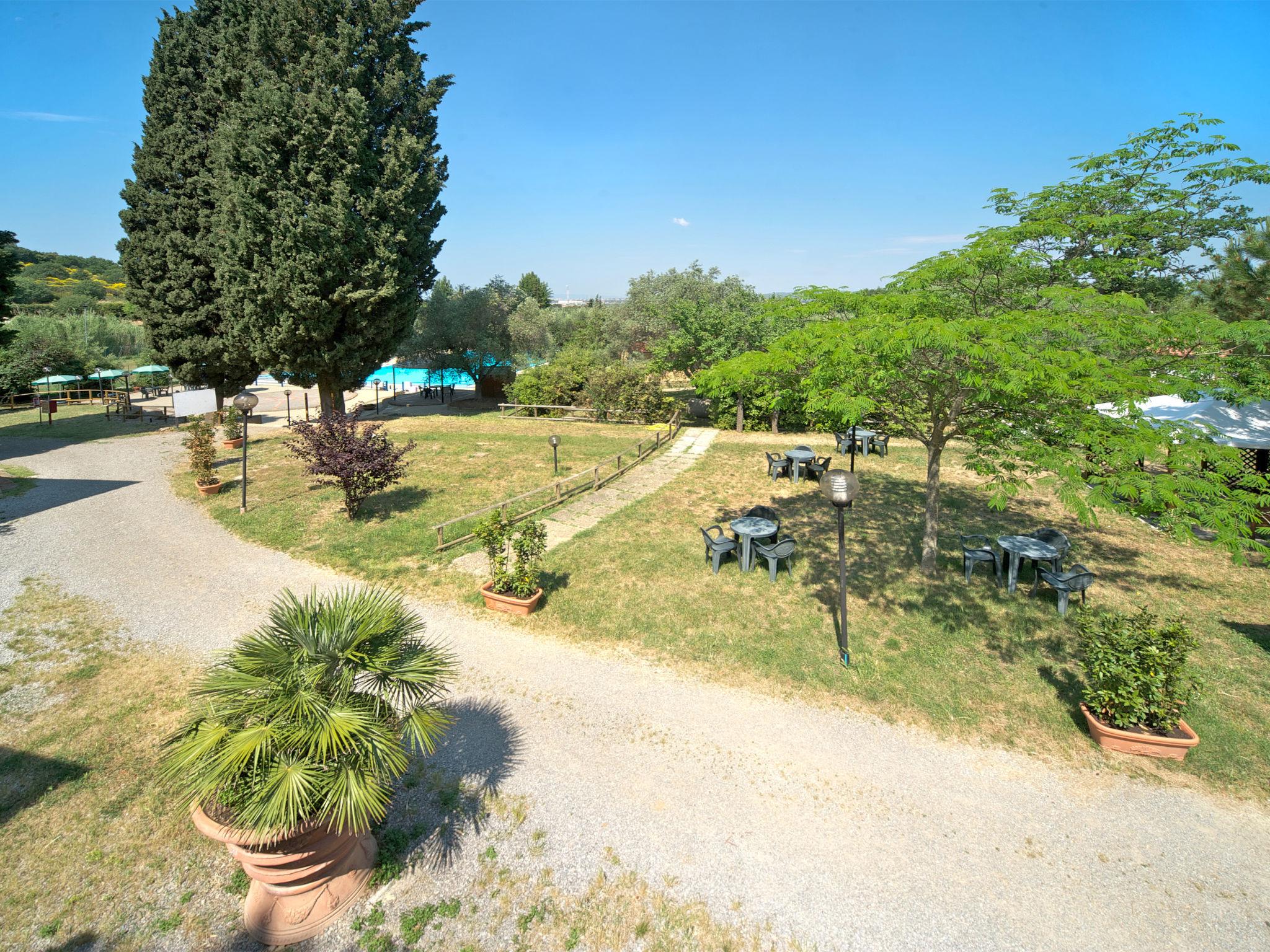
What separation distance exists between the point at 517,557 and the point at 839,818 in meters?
5.84

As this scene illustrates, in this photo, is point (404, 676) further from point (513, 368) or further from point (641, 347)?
point (641, 347)

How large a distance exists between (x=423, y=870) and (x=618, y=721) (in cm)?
251

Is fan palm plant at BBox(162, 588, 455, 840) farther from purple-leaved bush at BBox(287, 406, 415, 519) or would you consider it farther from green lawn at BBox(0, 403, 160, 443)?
green lawn at BBox(0, 403, 160, 443)

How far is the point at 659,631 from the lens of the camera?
852cm

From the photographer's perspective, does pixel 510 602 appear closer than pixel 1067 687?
No

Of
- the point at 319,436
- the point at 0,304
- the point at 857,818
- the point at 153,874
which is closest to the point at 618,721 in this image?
the point at 857,818

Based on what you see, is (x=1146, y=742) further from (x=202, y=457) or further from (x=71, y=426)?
(x=71, y=426)

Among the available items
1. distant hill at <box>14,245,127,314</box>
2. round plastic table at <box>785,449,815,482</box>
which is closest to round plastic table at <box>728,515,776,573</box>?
round plastic table at <box>785,449,815,482</box>

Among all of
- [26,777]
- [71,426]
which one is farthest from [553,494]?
[71,426]

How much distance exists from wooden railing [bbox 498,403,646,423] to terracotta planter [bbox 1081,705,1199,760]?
2160 cm

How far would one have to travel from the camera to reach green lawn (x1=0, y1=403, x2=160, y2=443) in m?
23.1

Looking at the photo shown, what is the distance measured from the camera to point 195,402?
23672mm

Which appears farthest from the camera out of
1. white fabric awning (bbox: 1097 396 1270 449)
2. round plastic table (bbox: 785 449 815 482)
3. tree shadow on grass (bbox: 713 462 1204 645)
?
round plastic table (bbox: 785 449 815 482)

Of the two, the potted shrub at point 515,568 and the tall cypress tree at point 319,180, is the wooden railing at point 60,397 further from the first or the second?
the potted shrub at point 515,568
